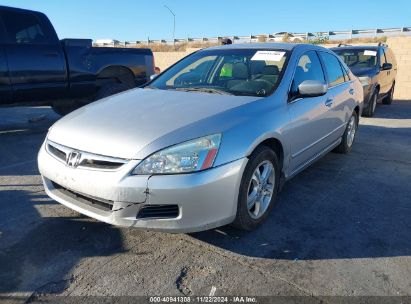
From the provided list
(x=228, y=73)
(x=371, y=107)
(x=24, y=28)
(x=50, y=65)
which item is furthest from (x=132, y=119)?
(x=371, y=107)

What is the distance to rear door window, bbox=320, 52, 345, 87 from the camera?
15.6 ft

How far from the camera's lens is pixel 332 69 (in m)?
4.95

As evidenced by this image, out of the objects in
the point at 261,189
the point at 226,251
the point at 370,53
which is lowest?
the point at 226,251

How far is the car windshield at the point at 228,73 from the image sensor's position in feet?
12.0

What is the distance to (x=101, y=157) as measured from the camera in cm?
265

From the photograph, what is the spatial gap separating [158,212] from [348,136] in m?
3.97

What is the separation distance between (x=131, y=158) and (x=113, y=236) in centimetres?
87

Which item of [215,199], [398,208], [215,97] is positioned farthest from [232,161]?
[398,208]

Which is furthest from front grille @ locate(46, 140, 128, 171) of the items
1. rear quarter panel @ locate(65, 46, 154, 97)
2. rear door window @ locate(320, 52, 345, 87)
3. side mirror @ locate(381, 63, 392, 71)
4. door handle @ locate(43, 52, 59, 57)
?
side mirror @ locate(381, 63, 392, 71)

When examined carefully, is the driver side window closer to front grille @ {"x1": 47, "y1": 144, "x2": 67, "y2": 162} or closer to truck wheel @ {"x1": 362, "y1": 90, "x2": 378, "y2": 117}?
front grille @ {"x1": 47, "y1": 144, "x2": 67, "y2": 162}

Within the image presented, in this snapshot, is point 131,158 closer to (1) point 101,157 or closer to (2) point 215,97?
(1) point 101,157

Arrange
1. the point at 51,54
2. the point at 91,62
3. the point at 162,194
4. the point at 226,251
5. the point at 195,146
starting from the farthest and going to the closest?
the point at 91,62, the point at 51,54, the point at 226,251, the point at 195,146, the point at 162,194

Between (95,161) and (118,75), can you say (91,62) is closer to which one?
(118,75)

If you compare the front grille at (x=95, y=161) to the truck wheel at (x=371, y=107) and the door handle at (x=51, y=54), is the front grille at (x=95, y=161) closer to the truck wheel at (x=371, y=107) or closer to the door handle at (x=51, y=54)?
the door handle at (x=51, y=54)
